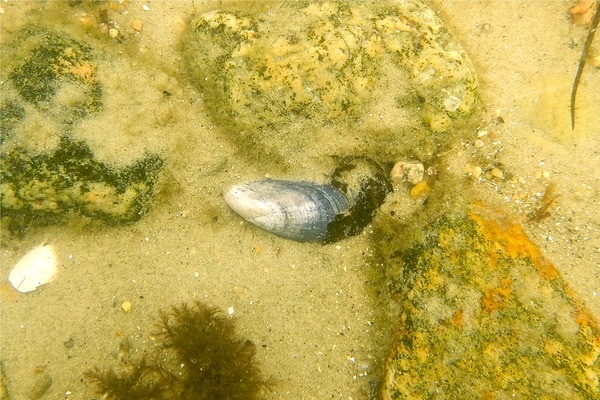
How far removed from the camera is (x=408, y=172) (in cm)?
387

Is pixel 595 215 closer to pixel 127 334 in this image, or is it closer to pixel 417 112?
pixel 417 112

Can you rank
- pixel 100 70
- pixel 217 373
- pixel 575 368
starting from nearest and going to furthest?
pixel 575 368
pixel 217 373
pixel 100 70

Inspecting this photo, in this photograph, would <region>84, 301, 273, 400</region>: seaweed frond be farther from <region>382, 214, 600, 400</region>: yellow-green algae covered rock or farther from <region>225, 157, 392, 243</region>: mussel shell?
<region>382, 214, 600, 400</region>: yellow-green algae covered rock

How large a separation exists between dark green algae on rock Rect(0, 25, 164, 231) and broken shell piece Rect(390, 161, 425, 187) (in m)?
2.57

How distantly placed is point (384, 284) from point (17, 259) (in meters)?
3.68

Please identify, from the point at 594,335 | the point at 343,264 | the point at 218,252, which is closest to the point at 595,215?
the point at 594,335

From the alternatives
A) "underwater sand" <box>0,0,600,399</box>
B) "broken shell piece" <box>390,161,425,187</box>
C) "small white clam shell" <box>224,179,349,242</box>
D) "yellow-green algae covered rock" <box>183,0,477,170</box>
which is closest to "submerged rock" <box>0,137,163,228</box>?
"underwater sand" <box>0,0,600,399</box>

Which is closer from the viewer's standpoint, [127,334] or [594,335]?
[594,335]

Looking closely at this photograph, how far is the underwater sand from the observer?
355cm

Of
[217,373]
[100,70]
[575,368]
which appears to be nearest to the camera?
[575,368]

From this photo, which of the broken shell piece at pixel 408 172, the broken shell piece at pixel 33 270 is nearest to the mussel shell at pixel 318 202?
the broken shell piece at pixel 408 172

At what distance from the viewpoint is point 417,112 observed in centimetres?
386

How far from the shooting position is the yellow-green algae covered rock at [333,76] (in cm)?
368

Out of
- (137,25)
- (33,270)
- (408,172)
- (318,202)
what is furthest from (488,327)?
(137,25)
